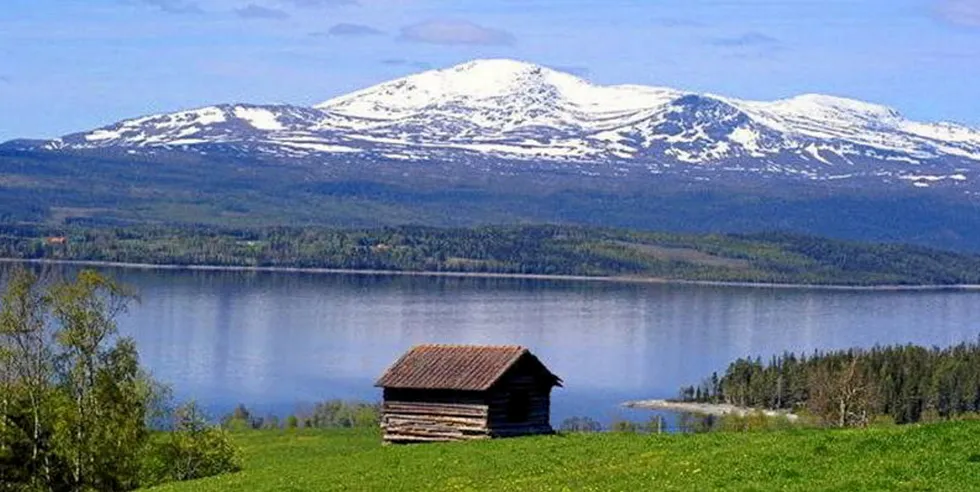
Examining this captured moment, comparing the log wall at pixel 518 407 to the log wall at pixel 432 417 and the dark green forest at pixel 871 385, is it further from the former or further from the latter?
the dark green forest at pixel 871 385

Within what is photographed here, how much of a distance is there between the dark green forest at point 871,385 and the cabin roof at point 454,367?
1904 inches

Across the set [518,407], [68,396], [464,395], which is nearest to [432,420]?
[464,395]

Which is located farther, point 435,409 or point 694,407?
point 694,407

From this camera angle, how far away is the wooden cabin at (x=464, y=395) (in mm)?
57531

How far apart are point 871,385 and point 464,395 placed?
6270 cm

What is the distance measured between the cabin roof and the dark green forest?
48.4 meters

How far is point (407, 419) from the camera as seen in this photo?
5944 cm

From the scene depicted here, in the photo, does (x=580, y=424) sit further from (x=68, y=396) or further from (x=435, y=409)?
(x=68, y=396)

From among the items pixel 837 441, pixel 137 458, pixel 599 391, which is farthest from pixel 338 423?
pixel 837 441

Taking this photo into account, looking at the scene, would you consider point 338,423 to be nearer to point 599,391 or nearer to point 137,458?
point 599,391

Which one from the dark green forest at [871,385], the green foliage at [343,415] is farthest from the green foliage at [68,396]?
the dark green forest at [871,385]

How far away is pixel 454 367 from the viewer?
193 feet

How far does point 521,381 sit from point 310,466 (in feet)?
40.7

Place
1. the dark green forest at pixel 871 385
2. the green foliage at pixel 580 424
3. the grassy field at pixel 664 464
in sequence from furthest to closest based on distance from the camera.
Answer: the dark green forest at pixel 871 385 < the green foliage at pixel 580 424 < the grassy field at pixel 664 464
